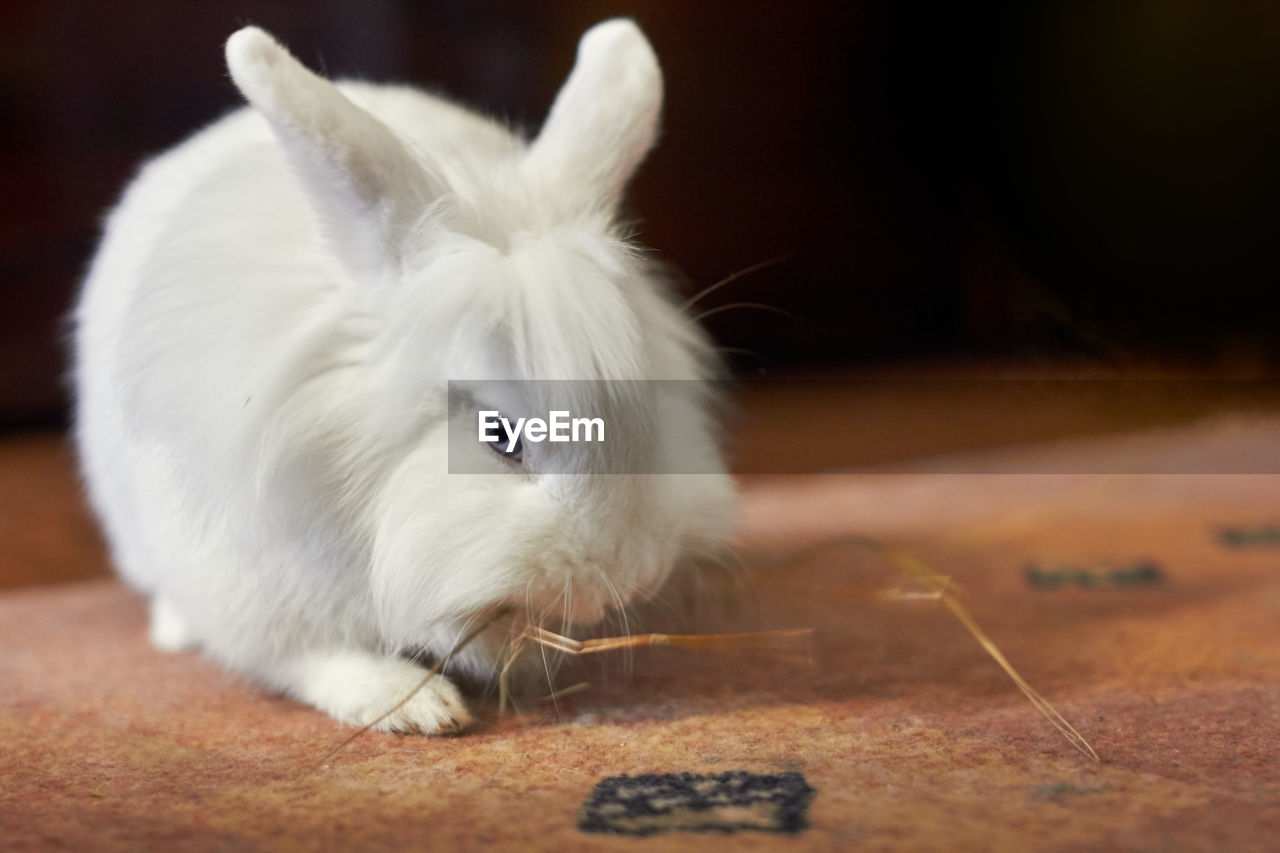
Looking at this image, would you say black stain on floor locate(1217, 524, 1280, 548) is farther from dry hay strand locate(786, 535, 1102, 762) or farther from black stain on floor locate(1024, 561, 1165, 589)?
dry hay strand locate(786, 535, 1102, 762)

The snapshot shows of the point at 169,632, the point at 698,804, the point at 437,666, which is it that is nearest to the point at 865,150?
the point at 169,632

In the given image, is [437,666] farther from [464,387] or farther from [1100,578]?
[1100,578]

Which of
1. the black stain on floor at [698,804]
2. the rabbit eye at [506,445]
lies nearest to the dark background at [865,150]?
the rabbit eye at [506,445]

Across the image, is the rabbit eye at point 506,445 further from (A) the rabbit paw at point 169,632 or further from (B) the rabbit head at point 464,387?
(A) the rabbit paw at point 169,632

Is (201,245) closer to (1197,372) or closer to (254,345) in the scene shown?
(254,345)

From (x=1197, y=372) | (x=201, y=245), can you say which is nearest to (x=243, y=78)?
(x=201, y=245)

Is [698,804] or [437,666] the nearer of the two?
[698,804]
